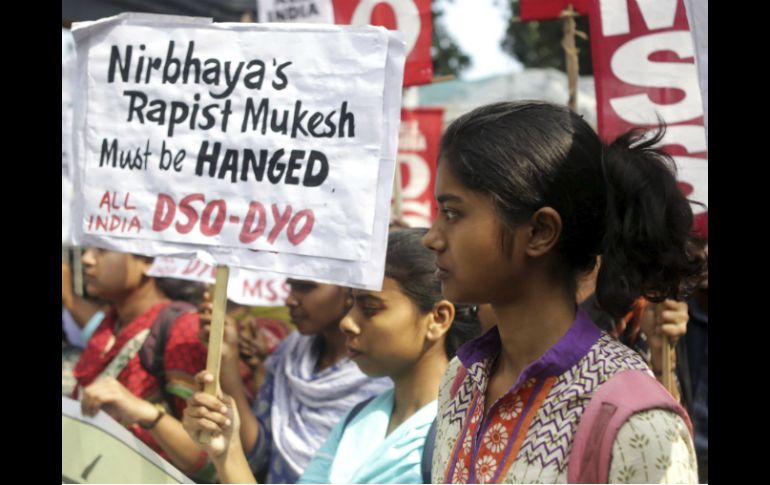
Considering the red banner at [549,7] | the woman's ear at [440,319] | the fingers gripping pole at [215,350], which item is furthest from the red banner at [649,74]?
the fingers gripping pole at [215,350]

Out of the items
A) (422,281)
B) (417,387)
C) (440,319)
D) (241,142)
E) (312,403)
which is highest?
(241,142)

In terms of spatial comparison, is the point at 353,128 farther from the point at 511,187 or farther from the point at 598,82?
the point at 598,82

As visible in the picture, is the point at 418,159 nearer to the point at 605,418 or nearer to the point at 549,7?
the point at 549,7

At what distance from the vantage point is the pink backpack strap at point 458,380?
1.76 metres

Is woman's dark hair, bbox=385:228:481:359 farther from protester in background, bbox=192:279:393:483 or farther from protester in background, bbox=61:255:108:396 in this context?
protester in background, bbox=61:255:108:396

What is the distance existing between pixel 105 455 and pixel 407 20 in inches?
97.2

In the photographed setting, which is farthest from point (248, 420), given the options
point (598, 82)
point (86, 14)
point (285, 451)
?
point (86, 14)

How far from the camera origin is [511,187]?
5.15 ft

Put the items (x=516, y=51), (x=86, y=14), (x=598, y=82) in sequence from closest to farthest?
(x=598, y=82), (x=86, y=14), (x=516, y=51)

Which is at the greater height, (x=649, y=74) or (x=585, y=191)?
(x=649, y=74)

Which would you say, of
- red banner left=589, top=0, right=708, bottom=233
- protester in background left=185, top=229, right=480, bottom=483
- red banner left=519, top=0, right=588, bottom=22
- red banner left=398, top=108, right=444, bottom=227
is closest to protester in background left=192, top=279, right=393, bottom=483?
protester in background left=185, top=229, right=480, bottom=483

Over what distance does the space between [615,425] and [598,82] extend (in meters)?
2.36

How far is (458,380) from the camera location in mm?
1773

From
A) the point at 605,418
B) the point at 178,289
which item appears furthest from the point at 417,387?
the point at 178,289
